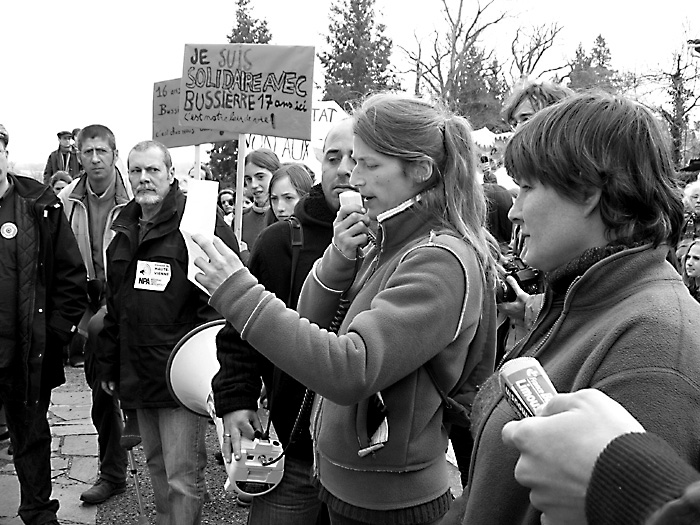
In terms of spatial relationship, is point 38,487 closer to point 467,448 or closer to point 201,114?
point 467,448

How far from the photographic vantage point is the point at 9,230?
12.7 feet

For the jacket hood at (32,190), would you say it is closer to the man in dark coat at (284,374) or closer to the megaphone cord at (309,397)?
the man in dark coat at (284,374)

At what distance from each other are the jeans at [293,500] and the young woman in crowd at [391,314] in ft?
1.18

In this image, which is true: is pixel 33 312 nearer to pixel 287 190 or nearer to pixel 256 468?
pixel 287 190

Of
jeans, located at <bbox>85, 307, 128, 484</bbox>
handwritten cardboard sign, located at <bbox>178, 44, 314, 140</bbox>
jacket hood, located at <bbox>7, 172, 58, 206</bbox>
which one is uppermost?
handwritten cardboard sign, located at <bbox>178, 44, 314, 140</bbox>

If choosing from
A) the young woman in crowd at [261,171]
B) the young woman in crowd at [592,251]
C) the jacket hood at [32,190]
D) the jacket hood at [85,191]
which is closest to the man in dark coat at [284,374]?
the young woman in crowd at [592,251]

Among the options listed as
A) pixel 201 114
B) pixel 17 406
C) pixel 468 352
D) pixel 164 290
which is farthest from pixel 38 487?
pixel 201 114

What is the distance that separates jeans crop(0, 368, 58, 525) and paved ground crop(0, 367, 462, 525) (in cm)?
26

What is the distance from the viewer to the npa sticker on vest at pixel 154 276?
3.57 m

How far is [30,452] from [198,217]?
2.71 m

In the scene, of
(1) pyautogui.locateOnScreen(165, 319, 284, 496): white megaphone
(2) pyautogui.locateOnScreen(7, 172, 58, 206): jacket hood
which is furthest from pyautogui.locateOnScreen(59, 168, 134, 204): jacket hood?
(1) pyautogui.locateOnScreen(165, 319, 284, 496): white megaphone

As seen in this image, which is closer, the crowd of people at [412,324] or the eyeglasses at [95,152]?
the crowd of people at [412,324]

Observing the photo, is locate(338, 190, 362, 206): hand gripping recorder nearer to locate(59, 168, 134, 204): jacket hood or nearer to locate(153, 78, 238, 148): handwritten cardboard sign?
locate(59, 168, 134, 204): jacket hood

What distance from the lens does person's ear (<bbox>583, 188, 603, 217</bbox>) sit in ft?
3.99
